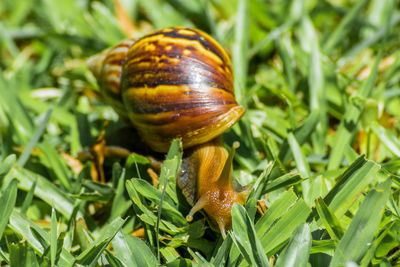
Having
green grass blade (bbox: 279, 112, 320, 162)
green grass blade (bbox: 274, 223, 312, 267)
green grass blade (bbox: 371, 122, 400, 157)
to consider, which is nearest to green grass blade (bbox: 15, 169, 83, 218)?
green grass blade (bbox: 274, 223, 312, 267)

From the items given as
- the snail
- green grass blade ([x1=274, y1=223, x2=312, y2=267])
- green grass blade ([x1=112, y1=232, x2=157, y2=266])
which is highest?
the snail

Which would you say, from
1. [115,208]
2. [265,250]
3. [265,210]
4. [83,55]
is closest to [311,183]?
[265,210]

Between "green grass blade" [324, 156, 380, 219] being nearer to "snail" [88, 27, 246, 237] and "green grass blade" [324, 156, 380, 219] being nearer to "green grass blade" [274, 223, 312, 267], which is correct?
"green grass blade" [274, 223, 312, 267]

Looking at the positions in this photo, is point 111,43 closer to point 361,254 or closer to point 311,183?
point 311,183

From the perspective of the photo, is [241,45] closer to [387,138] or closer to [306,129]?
[306,129]

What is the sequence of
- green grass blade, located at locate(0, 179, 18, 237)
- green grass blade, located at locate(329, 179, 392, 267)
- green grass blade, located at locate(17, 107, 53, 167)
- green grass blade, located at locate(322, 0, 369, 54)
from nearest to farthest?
green grass blade, located at locate(329, 179, 392, 267), green grass blade, located at locate(0, 179, 18, 237), green grass blade, located at locate(17, 107, 53, 167), green grass blade, located at locate(322, 0, 369, 54)

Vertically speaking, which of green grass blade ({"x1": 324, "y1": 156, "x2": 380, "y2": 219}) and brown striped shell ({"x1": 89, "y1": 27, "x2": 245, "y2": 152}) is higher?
brown striped shell ({"x1": 89, "y1": 27, "x2": 245, "y2": 152})

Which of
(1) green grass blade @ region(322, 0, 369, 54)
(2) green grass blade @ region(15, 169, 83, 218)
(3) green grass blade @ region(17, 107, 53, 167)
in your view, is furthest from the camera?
(1) green grass blade @ region(322, 0, 369, 54)

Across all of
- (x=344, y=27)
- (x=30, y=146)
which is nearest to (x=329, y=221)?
(x=30, y=146)
